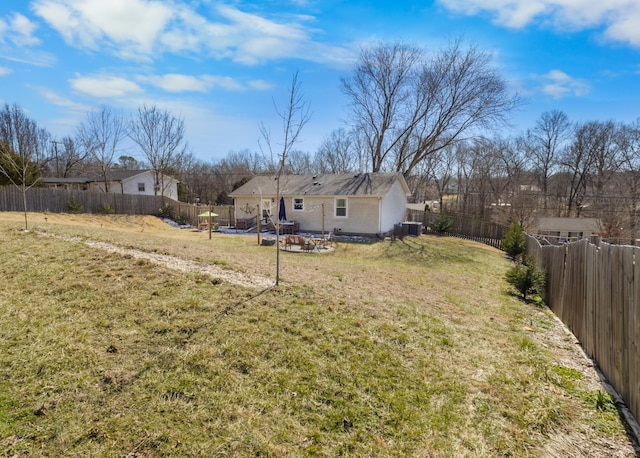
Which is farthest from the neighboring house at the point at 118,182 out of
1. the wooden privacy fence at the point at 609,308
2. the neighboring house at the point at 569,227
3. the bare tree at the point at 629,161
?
the bare tree at the point at 629,161

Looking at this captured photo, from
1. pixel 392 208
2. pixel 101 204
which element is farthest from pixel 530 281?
pixel 101 204

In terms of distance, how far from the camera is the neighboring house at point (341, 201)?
2014 centimetres

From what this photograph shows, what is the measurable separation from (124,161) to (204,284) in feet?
175

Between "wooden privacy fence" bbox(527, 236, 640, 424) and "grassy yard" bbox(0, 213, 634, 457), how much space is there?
0.88ft

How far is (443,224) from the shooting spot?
24359 millimetres

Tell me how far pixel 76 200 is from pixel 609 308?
2786 centimetres

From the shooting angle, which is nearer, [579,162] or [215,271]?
[215,271]

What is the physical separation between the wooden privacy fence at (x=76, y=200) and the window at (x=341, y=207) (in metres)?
16.1

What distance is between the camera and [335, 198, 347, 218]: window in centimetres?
2084

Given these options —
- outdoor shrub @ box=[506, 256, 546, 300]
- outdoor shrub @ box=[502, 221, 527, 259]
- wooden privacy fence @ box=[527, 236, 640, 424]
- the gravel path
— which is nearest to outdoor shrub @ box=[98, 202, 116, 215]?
the gravel path

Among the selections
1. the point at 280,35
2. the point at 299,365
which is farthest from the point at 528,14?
the point at 299,365

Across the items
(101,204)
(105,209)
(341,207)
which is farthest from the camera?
(101,204)

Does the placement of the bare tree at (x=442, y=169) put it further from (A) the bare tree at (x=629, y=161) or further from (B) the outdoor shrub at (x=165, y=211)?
(B) the outdoor shrub at (x=165, y=211)

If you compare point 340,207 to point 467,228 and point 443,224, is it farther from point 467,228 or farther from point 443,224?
point 467,228
